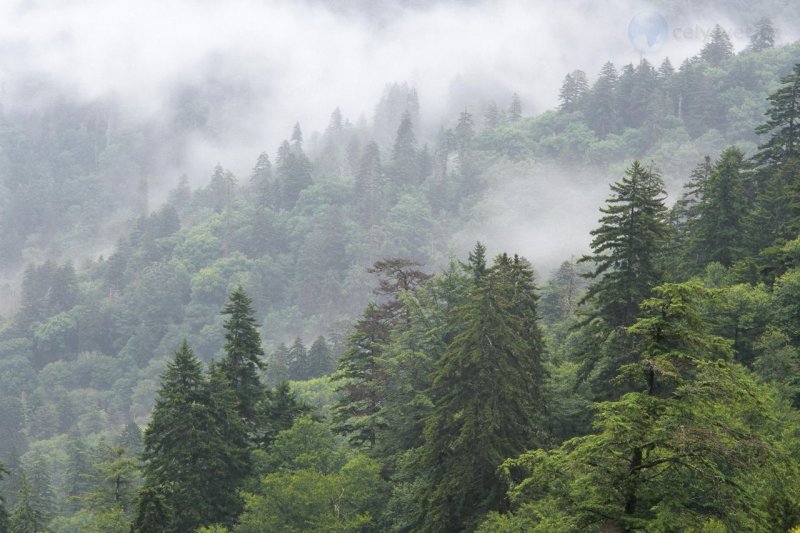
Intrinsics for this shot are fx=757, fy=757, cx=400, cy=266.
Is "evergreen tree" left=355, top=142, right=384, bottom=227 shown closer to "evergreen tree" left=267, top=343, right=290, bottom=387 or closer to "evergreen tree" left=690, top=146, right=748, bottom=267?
"evergreen tree" left=267, top=343, right=290, bottom=387

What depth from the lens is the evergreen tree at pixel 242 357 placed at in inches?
1796

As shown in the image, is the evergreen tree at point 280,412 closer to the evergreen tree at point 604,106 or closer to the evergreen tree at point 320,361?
A: the evergreen tree at point 320,361

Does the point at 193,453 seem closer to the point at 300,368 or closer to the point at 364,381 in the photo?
the point at 364,381

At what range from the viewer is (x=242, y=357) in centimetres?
4591

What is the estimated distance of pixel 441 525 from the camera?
29.7 metres

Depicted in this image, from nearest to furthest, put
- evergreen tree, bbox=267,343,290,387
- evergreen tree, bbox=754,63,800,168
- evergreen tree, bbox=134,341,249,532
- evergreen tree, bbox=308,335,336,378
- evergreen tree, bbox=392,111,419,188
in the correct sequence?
evergreen tree, bbox=134,341,249,532 → evergreen tree, bbox=754,63,800,168 → evergreen tree, bbox=267,343,290,387 → evergreen tree, bbox=308,335,336,378 → evergreen tree, bbox=392,111,419,188

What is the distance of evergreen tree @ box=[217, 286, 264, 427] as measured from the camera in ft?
150

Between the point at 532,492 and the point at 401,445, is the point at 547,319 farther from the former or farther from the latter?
the point at 532,492

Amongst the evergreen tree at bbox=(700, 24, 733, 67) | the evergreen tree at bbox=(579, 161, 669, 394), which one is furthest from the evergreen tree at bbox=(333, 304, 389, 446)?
the evergreen tree at bbox=(700, 24, 733, 67)

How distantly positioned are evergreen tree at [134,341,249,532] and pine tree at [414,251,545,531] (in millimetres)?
12980

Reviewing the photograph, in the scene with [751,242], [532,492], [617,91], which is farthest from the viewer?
[617,91]

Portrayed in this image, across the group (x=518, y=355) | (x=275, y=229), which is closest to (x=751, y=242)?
(x=518, y=355)

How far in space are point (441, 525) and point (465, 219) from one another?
151 m

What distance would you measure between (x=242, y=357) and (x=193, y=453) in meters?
7.74
